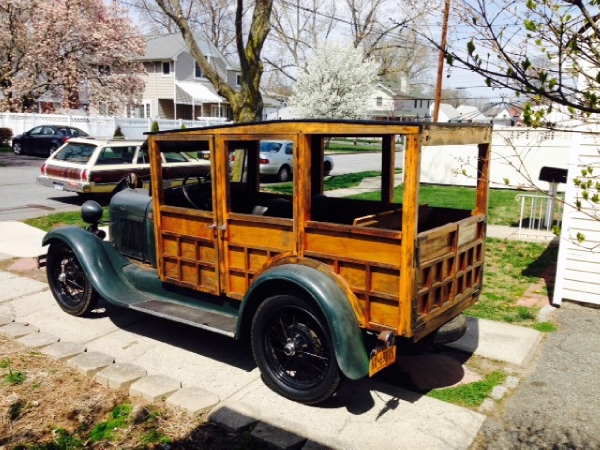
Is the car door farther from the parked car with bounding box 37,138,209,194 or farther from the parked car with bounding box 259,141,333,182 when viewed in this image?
the parked car with bounding box 37,138,209,194

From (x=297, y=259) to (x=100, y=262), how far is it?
2.33m

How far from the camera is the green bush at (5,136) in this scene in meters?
28.2

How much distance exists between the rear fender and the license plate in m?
2.63

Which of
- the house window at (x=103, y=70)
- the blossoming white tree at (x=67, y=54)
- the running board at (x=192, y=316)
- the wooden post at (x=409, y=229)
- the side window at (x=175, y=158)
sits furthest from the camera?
the house window at (x=103, y=70)

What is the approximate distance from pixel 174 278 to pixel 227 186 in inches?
42.8

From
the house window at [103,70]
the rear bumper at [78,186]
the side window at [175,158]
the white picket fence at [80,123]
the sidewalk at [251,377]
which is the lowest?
the sidewalk at [251,377]

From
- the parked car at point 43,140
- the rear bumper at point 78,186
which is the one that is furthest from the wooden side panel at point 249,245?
the parked car at point 43,140

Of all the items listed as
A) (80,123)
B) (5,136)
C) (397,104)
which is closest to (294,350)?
(80,123)

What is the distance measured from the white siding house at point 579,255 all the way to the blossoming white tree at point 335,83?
96.3ft

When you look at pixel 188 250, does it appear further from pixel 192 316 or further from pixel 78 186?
pixel 78 186

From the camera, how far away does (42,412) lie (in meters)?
3.96

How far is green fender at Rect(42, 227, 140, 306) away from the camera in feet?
17.3

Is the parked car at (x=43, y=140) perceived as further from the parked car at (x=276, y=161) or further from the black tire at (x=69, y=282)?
the black tire at (x=69, y=282)

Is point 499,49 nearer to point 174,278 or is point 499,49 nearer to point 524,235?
point 174,278
